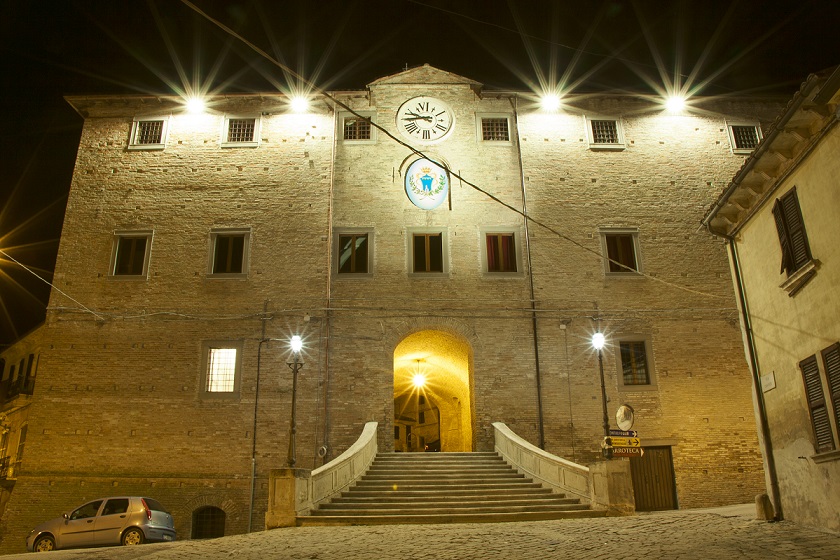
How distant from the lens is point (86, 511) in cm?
1495

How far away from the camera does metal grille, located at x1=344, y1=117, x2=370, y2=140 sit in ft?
73.5

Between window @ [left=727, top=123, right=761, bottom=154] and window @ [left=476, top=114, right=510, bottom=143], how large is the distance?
7538mm

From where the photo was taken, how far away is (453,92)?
22734 mm

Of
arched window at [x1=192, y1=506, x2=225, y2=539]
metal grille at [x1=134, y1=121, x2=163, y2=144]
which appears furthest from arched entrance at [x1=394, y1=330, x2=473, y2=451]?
metal grille at [x1=134, y1=121, x2=163, y2=144]

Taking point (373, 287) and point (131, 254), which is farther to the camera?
point (131, 254)

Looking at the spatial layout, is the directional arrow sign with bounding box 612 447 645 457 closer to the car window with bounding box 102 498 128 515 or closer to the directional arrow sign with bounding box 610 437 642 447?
the directional arrow sign with bounding box 610 437 642 447

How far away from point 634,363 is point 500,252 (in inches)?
205

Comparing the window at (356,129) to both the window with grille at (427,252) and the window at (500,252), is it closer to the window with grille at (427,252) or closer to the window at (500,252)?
the window with grille at (427,252)

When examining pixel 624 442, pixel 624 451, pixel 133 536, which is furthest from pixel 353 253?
pixel 624 451

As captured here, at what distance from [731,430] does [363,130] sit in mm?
14572

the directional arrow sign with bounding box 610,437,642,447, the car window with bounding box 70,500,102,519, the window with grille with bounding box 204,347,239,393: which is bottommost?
the car window with bounding box 70,500,102,519

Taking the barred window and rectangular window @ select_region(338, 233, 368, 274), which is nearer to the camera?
rectangular window @ select_region(338, 233, 368, 274)

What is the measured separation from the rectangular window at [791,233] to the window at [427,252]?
11.0 meters

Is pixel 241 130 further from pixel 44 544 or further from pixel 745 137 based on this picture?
pixel 745 137
